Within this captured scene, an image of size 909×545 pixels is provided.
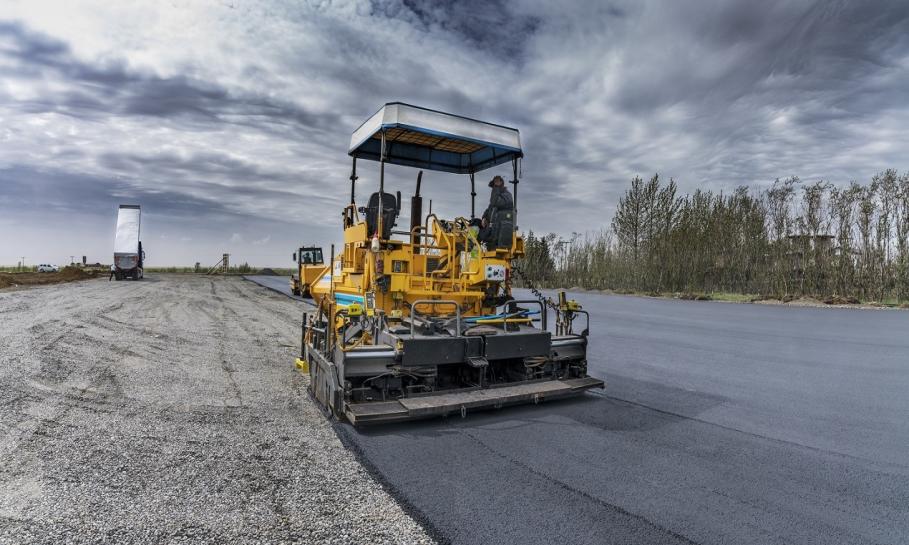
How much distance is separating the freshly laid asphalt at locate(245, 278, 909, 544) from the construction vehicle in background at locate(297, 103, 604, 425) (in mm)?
251

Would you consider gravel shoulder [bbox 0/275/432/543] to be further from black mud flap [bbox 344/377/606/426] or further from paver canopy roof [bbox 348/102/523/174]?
paver canopy roof [bbox 348/102/523/174]

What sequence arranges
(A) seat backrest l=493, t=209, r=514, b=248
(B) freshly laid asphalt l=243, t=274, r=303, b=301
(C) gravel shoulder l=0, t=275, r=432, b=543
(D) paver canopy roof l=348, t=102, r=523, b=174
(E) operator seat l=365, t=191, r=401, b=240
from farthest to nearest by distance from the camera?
1. (B) freshly laid asphalt l=243, t=274, r=303, b=301
2. (A) seat backrest l=493, t=209, r=514, b=248
3. (E) operator seat l=365, t=191, r=401, b=240
4. (D) paver canopy roof l=348, t=102, r=523, b=174
5. (C) gravel shoulder l=0, t=275, r=432, b=543

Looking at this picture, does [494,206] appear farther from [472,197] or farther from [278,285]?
[278,285]

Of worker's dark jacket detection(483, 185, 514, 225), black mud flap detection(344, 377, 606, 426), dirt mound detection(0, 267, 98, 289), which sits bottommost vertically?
black mud flap detection(344, 377, 606, 426)

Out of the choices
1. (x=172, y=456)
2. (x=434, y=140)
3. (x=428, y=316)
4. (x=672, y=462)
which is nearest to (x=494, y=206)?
(x=434, y=140)

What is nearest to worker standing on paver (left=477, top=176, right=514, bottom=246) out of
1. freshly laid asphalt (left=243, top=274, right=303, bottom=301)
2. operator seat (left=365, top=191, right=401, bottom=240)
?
operator seat (left=365, top=191, right=401, bottom=240)

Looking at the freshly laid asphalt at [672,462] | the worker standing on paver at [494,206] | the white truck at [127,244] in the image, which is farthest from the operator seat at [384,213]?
the white truck at [127,244]

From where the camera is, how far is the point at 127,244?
28094 millimetres

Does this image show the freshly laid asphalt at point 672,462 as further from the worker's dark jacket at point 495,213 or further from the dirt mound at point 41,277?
the dirt mound at point 41,277

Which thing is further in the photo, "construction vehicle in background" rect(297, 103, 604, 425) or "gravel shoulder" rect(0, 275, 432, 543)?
"construction vehicle in background" rect(297, 103, 604, 425)

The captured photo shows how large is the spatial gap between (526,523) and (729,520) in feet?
3.46

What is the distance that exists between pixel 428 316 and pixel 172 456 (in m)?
2.66

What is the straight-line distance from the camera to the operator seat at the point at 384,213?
5.45 metres

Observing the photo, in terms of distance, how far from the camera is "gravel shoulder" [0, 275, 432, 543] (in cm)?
253
